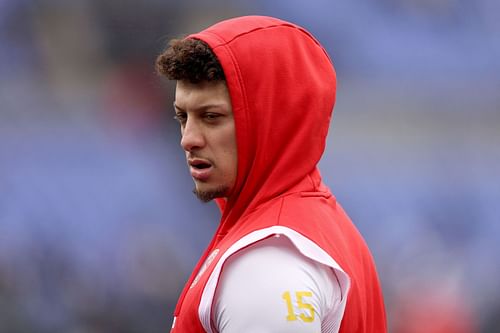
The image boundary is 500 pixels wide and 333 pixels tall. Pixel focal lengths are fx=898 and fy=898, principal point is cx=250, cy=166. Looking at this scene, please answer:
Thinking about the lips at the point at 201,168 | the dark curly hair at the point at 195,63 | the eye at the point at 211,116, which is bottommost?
the lips at the point at 201,168

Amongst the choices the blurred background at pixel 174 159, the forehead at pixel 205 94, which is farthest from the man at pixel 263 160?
the blurred background at pixel 174 159

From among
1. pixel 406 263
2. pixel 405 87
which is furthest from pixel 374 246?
pixel 405 87

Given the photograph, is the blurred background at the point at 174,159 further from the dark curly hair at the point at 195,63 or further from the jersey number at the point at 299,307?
the jersey number at the point at 299,307

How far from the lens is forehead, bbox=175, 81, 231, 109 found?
1.58 m

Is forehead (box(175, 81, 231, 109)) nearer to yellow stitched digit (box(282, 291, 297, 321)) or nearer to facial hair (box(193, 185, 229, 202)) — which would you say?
facial hair (box(193, 185, 229, 202))

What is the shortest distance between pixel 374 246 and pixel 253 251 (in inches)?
135

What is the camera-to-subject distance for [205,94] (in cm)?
159

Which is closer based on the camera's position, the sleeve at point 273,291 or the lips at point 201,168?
the sleeve at point 273,291

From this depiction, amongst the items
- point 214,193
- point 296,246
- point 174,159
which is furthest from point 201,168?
point 174,159

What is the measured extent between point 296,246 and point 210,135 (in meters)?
0.29

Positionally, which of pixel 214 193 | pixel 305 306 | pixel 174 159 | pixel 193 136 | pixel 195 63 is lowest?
pixel 174 159

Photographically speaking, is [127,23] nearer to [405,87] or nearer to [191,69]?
[405,87]

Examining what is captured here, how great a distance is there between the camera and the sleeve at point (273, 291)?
4.50 ft

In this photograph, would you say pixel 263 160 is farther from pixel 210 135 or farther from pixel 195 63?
pixel 195 63
